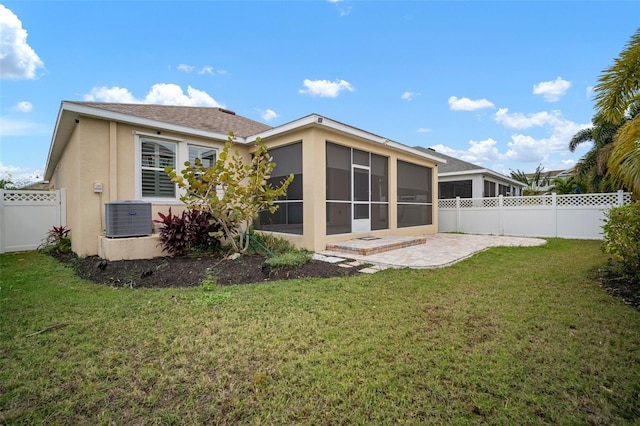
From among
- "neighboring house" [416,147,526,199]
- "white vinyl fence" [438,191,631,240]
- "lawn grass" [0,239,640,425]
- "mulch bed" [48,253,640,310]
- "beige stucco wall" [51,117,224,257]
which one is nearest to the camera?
"lawn grass" [0,239,640,425]

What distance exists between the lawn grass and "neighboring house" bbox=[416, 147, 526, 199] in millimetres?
13289

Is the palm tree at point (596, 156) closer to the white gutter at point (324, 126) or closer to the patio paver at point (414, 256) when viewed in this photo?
the patio paver at point (414, 256)

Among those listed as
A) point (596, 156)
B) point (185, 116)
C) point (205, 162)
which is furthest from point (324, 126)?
point (596, 156)

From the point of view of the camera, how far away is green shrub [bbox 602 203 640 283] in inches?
174

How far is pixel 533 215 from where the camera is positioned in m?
11.7

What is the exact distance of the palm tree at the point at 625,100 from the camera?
410 cm

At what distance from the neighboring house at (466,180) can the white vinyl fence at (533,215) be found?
10.8ft

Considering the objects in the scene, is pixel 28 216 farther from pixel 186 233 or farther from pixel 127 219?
pixel 186 233

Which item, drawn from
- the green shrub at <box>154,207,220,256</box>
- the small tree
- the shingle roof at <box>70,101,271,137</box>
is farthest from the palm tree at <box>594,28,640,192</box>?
the shingle roof at <box>70,101,271,137</box>

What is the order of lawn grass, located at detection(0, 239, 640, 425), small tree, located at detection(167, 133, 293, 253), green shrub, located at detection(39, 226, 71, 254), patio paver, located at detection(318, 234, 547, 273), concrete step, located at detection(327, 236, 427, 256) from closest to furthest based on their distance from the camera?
lawn grass, located at detection(0, 239, 640, 425), patio paver, located at detection(318, 234, 547, 273), small tree, located at detection(167, 133, 293, 253), concrete step, located at detection(327, 236, 427, 256), green shrub, located at detection(39, 226, 71, 254)

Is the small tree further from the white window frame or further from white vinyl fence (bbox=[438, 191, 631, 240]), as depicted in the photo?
white vinyl fence (bbox=[438, 191, 631, 240])

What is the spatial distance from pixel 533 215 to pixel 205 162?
41.1 ft

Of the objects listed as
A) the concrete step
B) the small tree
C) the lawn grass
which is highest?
the small tree

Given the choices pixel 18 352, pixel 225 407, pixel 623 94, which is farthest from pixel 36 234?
pixel 623 94
